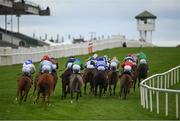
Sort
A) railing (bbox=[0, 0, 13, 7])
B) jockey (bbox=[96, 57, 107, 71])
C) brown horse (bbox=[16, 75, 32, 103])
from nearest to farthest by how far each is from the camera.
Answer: brown horse (bbox=[16, 75, 32, 103])
jockey (bbox=[96, 57, 107, 71])
railing (bbox=[0, 0, 13, 7])

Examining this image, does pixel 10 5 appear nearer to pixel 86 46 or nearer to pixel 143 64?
pixel 86 46

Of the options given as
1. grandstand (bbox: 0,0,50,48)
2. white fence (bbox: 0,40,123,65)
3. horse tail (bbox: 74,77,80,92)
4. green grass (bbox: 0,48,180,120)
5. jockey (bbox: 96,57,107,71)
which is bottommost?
green grass (bbox: 0,48,180,120)

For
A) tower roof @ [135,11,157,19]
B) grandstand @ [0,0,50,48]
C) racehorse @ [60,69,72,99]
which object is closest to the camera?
racehorse @ [60,69,72,99]

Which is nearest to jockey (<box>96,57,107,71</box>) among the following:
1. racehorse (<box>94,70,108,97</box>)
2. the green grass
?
racehorse (<box>94,70,108,97</box>)

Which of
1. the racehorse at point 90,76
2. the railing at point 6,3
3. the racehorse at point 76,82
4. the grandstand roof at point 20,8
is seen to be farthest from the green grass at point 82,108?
the grandstand roof at point 20,8

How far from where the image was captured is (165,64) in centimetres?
4194

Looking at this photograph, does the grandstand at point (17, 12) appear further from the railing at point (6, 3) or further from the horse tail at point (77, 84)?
the horse tail at point (77, 84)

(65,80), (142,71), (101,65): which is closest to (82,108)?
(65,80)

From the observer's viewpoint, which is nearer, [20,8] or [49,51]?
[49,51]

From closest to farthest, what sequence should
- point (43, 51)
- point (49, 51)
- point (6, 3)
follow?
point (43, 51), point (49, 51), point (6, 3)

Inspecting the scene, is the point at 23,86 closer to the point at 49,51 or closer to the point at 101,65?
the point at 101,65

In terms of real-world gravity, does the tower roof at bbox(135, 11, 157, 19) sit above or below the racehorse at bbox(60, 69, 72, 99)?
above

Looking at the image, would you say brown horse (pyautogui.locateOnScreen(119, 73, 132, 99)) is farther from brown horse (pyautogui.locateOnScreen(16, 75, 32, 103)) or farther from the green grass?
brown horse (pyautogui.locateOnScreen(16, 75, 32, 103))

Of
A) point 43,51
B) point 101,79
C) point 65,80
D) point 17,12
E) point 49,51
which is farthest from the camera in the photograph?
point 17,12
